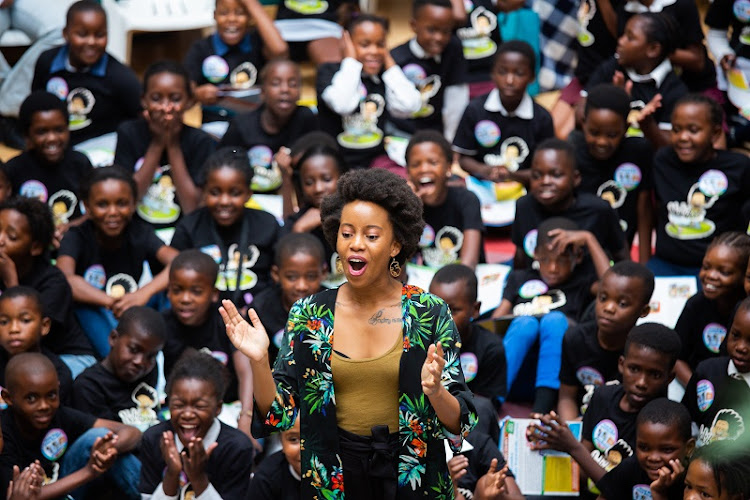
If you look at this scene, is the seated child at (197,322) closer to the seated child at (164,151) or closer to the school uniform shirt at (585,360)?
the seated child at (164,151)

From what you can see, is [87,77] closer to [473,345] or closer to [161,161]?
[161,161]

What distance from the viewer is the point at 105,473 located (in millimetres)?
4551

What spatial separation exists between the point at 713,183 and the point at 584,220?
1.88 feet

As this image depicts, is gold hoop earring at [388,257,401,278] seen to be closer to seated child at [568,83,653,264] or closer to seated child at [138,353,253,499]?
seated child at [138,353,253,499]

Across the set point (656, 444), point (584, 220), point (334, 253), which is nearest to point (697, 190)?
point (584, 220)

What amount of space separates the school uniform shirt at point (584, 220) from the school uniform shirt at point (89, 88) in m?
2.12

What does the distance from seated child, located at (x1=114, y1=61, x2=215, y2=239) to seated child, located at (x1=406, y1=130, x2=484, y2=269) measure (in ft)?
3.33

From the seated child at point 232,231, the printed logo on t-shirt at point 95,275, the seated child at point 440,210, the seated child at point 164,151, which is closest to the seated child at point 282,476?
the seated child at point 232,231

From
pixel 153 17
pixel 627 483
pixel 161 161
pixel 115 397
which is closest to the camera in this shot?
pixel 627 483

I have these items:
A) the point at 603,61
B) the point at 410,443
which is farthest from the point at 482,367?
the point at 603,61

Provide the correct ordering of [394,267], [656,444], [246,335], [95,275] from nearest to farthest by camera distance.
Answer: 1. [246,335]
2. [394,267]
3. [656,444]
4. [95,275]

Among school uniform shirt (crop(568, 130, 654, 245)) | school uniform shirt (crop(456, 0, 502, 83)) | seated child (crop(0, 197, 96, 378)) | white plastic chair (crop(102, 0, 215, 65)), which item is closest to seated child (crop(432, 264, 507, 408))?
school uniform shirt (crop(568, 130, 654, 245))

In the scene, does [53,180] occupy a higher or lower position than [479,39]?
lower

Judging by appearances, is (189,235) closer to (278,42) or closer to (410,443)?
(278,42)
